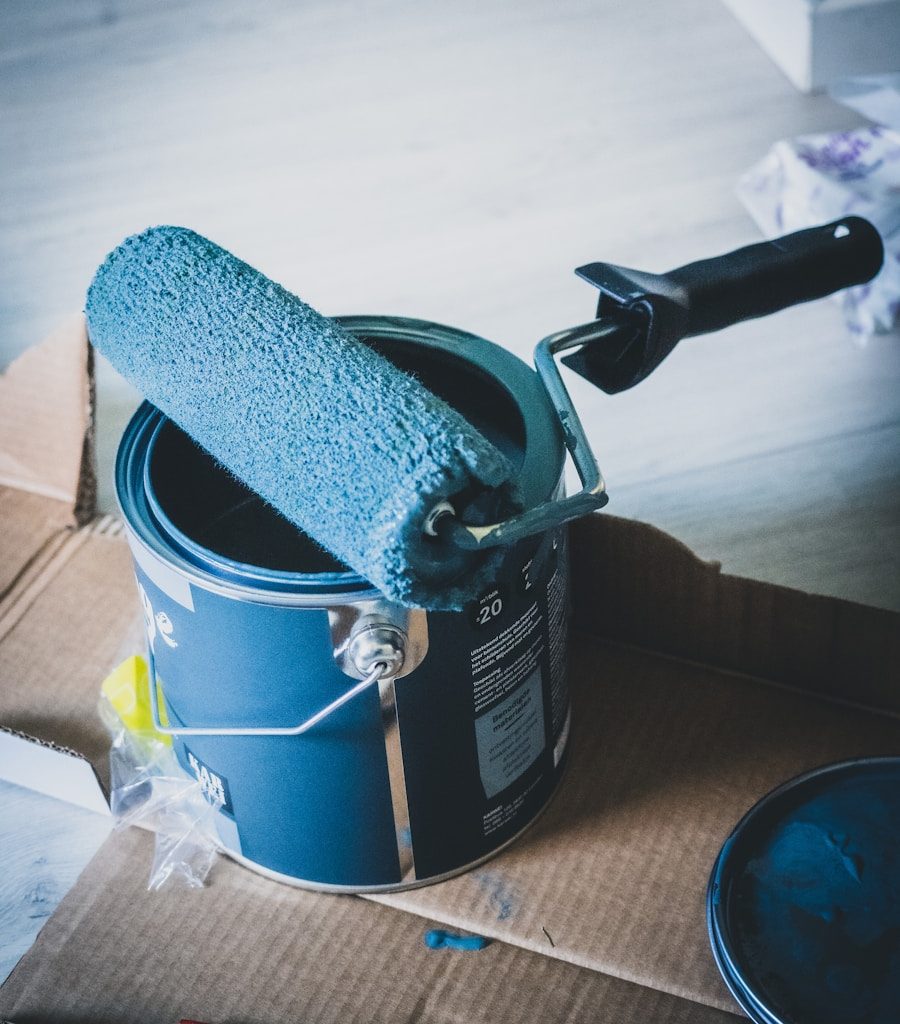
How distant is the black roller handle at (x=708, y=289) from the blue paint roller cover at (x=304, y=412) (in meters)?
0.16

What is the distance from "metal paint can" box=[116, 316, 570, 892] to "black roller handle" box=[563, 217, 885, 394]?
6cm

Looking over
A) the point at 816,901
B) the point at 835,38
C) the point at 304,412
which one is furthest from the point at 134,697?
the point at 835,38

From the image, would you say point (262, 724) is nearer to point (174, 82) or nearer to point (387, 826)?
point (387, 826)

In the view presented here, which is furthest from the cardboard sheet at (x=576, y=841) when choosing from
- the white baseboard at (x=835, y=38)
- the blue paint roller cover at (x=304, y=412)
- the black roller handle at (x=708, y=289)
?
the white baseboard at (x=835, y=38)

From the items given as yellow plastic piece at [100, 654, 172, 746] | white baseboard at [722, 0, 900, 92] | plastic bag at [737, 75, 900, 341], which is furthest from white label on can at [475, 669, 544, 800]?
white baseboard at [722, 0, 900, 92]

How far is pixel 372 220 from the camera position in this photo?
138 cm

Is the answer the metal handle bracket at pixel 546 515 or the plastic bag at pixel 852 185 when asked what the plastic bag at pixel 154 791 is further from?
the plastic bag at pixel 852 185

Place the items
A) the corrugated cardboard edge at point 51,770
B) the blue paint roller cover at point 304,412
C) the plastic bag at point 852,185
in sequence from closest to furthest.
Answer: the blue paint roller cover at point 304,412 → the corrugated cardboard edge at point 51,770 → the plastic bag at point 852,185

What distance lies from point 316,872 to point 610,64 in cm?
127

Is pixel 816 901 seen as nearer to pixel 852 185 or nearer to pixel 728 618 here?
pixel 728 618

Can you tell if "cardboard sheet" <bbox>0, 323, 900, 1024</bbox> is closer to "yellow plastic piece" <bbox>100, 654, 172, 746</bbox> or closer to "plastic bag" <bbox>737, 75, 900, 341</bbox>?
"yellow plastic piece" <bbox>100, 654, 172, 746</bbox>

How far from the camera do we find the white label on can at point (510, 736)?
0.63 m

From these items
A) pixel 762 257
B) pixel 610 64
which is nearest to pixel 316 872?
pixel 762 257

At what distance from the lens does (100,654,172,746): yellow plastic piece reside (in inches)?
29.9
